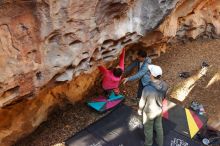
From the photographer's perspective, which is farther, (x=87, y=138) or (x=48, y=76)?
(x=87, y=138)

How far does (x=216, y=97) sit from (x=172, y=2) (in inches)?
101

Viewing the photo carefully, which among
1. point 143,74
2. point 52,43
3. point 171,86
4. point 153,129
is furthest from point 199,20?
point 52,43

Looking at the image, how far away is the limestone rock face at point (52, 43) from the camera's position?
14.0 feet

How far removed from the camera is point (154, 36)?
755 centimetres

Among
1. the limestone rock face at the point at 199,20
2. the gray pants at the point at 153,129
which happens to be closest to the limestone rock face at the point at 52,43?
the gray pants at the point at 153,129

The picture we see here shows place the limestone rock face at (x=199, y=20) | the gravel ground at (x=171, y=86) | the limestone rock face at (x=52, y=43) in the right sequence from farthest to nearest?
the limestone rock face at (x=199, y=20)
the gravel ground at (x=171, y=86)
the limestone rock face at (x=52, y=43)

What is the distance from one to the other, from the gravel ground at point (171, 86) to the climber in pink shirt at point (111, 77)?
0.54m

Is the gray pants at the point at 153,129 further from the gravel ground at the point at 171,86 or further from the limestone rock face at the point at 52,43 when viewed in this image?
the limestone rock face at the point at 52,43

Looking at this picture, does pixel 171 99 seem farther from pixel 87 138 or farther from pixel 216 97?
pixel 87 138

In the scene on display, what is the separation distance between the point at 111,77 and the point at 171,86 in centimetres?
186

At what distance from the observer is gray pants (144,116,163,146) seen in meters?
5.57

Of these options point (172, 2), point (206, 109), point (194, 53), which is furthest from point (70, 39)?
point (194, 53)

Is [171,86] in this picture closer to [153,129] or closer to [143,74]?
[143,74]

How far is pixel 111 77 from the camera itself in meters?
6.61
